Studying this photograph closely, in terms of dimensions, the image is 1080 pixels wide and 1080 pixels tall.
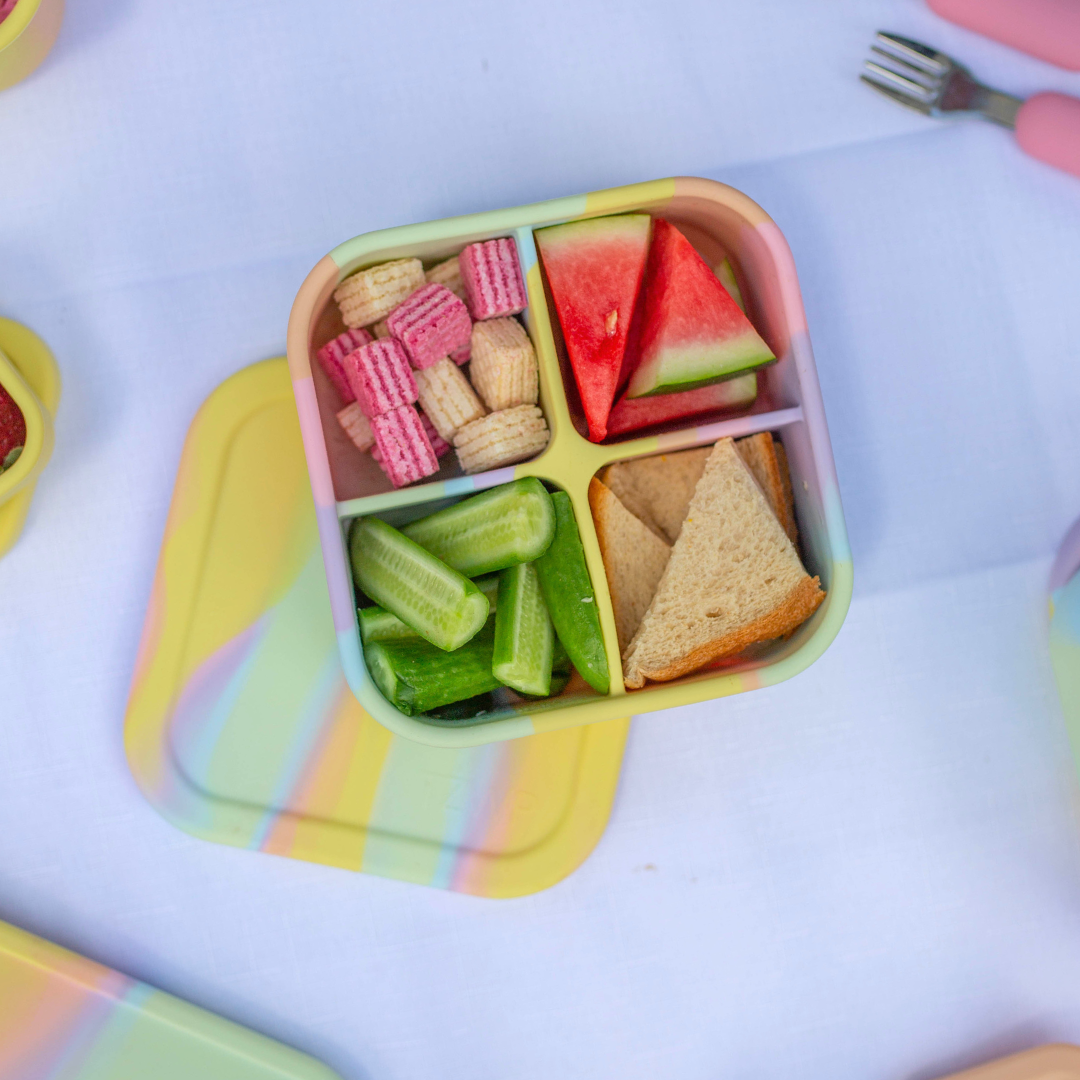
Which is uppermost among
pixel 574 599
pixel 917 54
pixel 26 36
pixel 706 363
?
pixel 26 36

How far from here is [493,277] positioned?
81 centimetres

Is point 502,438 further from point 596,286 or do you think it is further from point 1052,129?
point 1052,129

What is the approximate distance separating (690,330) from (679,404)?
0.07m

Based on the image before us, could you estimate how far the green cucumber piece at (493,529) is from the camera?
0.77 meters

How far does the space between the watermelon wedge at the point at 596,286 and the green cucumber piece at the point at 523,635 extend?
0.57ft

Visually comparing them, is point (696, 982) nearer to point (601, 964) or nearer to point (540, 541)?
point (601, 964)

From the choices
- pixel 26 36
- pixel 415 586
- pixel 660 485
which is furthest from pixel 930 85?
pixel 26 36

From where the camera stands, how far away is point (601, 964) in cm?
95

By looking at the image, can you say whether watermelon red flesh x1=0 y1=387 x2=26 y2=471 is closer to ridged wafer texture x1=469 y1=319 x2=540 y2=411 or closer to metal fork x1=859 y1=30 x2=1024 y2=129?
ridged wafer texture x1=469 y1=319 x2=540 y2=411

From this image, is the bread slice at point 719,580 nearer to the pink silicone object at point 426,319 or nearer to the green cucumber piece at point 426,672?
the green cucumber piece at point 426,672

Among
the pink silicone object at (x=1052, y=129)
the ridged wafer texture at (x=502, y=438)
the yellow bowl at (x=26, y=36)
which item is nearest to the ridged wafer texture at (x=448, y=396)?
the ridged wafer texture at (x=502, y=438)

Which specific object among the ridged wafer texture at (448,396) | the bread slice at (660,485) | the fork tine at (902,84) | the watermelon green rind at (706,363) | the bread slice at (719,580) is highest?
the fork tine at (902,84)

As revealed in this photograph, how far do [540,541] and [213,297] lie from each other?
446 millimetres

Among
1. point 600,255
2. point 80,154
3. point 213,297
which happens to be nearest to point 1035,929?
point 600,255
